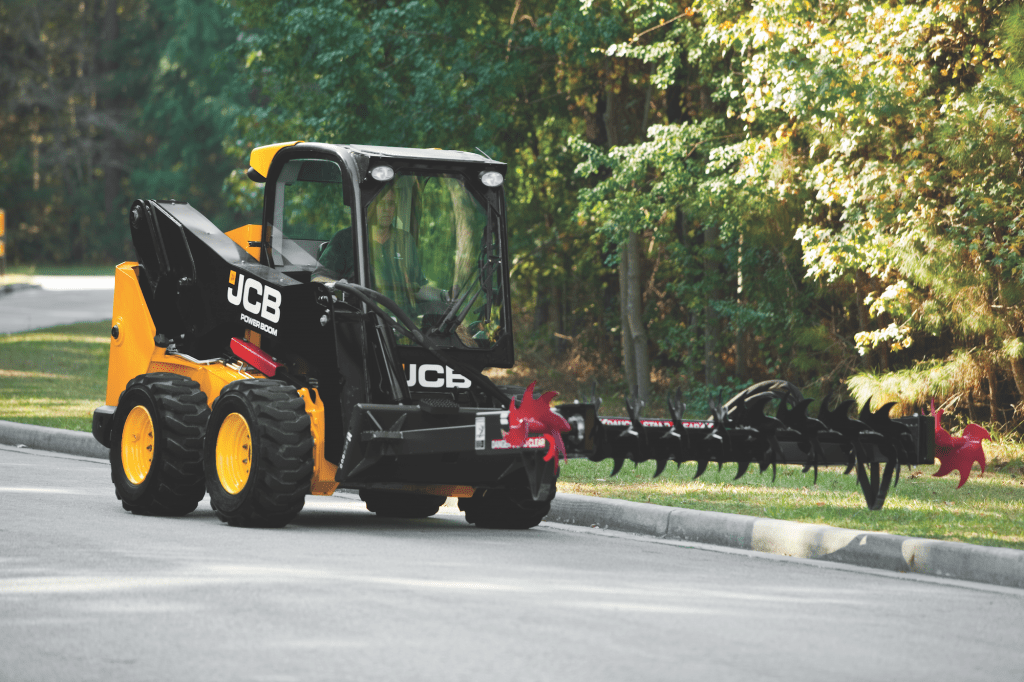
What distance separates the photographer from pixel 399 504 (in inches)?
416

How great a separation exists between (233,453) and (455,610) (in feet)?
11.0

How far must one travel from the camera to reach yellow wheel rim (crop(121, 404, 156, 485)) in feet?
33.8

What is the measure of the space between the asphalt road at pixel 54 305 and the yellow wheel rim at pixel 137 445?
18036mm

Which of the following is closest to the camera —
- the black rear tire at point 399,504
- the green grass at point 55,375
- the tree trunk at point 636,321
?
the black rear tire at point 399,504

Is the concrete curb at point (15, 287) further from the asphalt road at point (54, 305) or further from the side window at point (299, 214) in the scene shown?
the side window at point (299, 214)

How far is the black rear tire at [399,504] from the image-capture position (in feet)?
34.1

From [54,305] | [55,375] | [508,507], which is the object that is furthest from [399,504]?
[54,305]

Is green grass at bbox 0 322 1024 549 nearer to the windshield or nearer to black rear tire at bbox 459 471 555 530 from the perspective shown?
black rear tire at bbox 459 471 555 530

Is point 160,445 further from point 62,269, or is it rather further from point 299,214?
point 62,269

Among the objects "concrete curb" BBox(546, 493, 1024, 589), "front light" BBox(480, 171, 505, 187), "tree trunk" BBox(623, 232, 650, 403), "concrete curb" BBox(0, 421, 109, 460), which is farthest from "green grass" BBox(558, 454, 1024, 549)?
"tree trunk" BBox(623, 232, 650, 403)

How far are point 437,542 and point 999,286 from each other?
8.36 m

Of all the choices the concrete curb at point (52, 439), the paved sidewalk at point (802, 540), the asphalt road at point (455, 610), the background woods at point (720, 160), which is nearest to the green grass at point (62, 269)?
the background woods at point (720, 160)

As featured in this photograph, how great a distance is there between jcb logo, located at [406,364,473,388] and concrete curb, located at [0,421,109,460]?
6.03 meters

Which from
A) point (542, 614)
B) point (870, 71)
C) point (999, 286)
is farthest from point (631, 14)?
point (542, 614)
